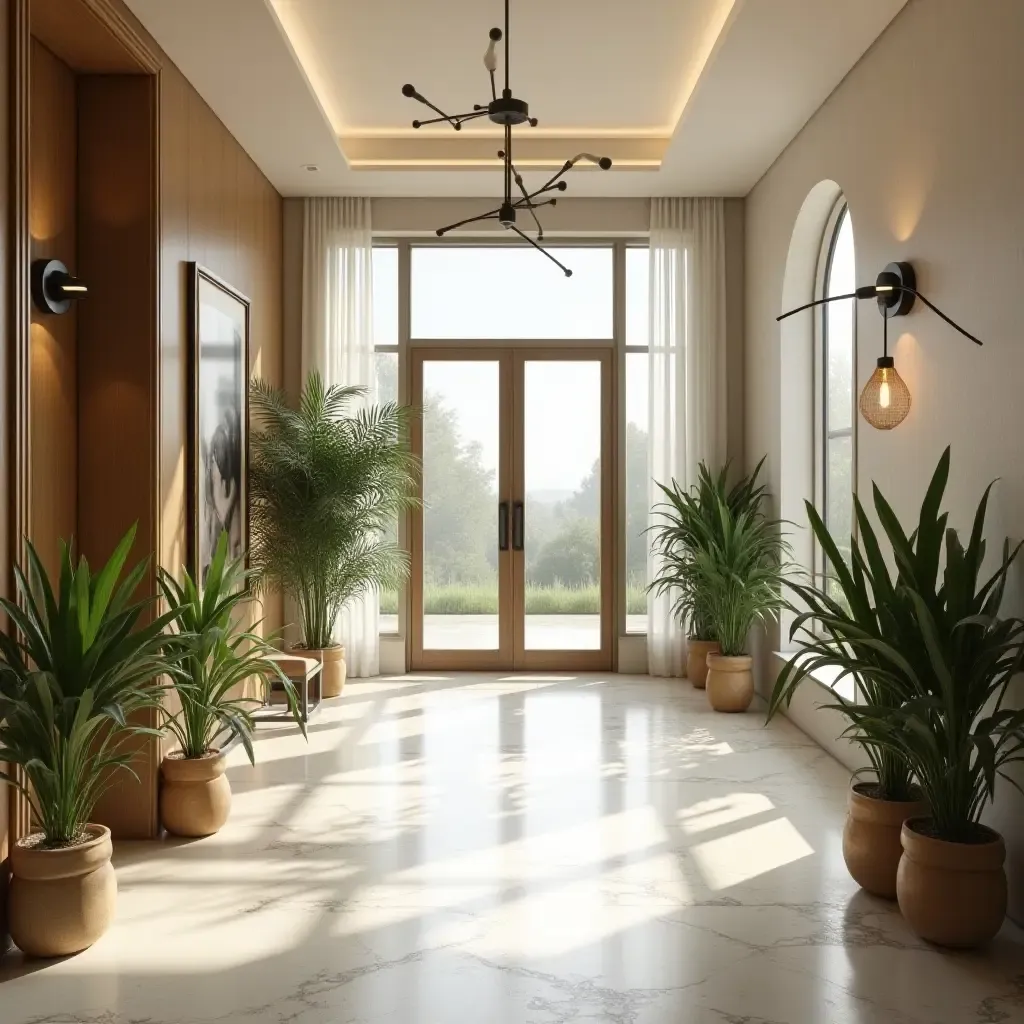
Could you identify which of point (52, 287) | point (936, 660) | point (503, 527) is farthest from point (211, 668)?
point (503, 527)

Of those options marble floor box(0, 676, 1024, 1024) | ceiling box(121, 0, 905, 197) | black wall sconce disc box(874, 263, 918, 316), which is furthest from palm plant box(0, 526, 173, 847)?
black wall sconce disc box(874, 263, 918, 316)

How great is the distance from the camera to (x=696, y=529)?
634 centimetres

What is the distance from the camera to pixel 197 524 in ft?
15.6

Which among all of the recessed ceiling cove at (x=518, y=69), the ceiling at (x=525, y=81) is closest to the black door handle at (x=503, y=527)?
the ceiling at (x=525, y=81)

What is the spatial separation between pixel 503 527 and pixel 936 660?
4.60 meters

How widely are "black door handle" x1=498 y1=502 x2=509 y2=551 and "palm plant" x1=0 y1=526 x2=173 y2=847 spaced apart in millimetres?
4293

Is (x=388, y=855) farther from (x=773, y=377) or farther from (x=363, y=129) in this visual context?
(x=363, y=129)

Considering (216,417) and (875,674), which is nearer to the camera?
(875,674)

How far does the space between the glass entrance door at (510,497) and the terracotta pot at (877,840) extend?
4.03 meters

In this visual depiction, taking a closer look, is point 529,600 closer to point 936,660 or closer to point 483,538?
point 483,538

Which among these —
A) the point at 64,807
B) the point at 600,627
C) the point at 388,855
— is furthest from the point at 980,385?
the point at 600,627

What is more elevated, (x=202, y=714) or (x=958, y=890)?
(x=202, y=714)

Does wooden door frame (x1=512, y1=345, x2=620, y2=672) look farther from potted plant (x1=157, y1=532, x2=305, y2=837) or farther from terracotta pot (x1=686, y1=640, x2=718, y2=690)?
potted plant (x1=157, y1=532, x2=305, y2=837)

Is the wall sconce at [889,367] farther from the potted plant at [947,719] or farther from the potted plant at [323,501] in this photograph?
the potted plant at [323,501]
